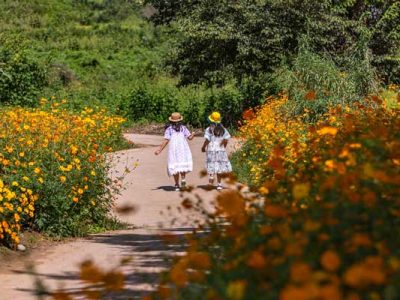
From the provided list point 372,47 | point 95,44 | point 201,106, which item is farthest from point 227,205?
point 95,44

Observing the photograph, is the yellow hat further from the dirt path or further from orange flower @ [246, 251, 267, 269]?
orange flower @ [246, 251, 267, 269]

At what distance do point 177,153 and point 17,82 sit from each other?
725 inches

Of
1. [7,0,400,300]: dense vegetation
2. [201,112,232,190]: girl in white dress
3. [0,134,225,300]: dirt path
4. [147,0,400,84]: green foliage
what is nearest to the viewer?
[7,0,400,300]: dense vegetation

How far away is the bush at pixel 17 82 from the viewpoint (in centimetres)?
3203

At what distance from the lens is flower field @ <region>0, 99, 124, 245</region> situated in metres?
9.78

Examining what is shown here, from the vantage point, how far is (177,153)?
50.3ft

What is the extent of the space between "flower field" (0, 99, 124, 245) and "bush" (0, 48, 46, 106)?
2047 centimetres

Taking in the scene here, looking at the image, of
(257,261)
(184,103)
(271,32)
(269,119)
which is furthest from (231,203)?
(184,103)

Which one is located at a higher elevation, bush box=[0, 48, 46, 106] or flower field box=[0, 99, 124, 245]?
Answer: bush box=[0, 48, 46, 106]

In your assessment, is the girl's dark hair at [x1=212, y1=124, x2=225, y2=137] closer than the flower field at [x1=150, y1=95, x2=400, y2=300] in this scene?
No

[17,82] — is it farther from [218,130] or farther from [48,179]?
[48,179]

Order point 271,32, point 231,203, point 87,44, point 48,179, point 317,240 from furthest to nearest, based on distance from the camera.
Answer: point 87,44 < point 271,32 < point 48,179 < point 231,203 < point 317,240

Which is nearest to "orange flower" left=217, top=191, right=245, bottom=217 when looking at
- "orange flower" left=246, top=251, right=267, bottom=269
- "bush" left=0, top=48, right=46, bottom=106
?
"orange flower" left=246, top=251, right=267, bottom=269

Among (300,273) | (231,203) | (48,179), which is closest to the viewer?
(300,273)
